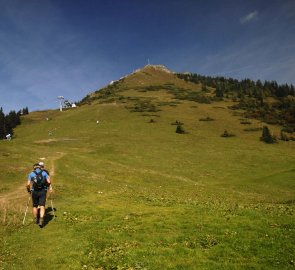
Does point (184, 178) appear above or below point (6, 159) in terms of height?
below

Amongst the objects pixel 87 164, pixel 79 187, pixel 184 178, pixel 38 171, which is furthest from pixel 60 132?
pixel 38 171

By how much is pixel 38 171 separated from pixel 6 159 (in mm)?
31242

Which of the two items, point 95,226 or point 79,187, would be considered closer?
point 95,226

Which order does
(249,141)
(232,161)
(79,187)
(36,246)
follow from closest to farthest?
(36,246) < (79,187) < (232,161) < (249,141)

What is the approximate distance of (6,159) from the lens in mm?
52375

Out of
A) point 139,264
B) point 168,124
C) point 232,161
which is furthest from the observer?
point 168,124

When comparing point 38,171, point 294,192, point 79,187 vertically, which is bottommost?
point 294,192

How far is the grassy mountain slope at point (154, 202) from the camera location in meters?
16.7

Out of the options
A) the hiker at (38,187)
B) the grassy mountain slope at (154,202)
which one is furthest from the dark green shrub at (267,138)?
the hiker at (38,187)

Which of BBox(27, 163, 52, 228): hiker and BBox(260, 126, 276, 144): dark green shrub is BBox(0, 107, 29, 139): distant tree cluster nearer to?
BBox(260, 126, 276, 144): dark green shrub

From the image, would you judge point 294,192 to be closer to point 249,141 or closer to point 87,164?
point 87,164

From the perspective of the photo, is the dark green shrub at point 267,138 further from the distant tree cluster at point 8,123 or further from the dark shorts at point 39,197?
the dark shorts at point 39,197

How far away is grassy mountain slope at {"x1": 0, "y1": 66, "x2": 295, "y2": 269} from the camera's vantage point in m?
16.7

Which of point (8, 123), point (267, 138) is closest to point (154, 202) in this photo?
point (267, 138)
